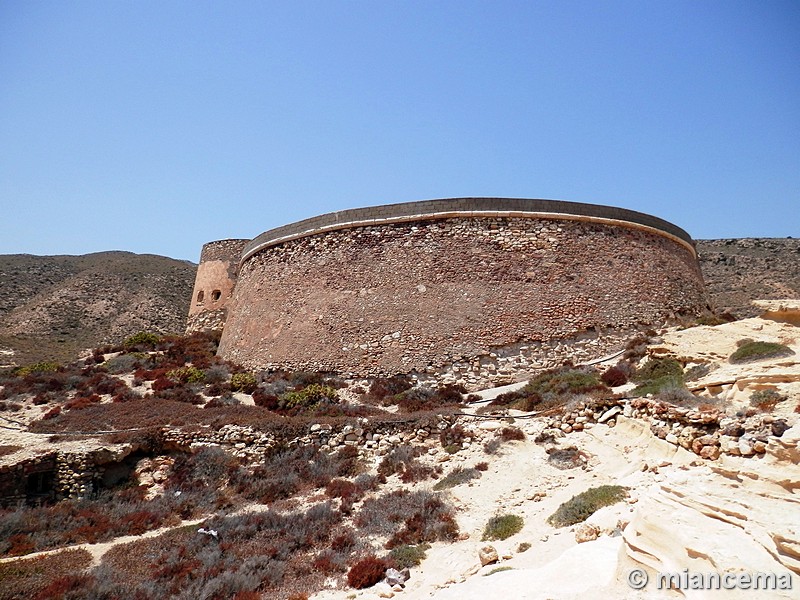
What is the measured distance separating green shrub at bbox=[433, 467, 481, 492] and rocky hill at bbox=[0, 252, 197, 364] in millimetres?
25463

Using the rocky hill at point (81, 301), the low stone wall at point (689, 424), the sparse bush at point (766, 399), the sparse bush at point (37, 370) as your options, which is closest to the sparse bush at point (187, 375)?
the sparse bush at point (37, 370)

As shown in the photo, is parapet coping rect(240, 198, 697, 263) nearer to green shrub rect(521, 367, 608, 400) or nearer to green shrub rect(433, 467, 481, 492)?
green shrub rect(521, 367, 608, 400)

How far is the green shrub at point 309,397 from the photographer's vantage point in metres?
15.2

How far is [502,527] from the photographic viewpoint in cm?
703

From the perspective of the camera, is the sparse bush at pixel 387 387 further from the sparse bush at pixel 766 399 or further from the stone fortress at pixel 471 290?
the sparse bush at pixel 766 399

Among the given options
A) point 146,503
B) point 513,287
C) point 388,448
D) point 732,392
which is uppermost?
point 513,287

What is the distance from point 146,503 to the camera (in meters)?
10.2

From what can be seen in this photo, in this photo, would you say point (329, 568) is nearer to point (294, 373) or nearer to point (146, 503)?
point (146, 503)

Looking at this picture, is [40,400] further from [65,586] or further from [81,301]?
[81,301]

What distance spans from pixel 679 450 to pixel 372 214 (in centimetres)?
1300

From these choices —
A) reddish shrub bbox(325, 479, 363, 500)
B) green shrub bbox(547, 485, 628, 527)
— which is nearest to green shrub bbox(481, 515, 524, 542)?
green shrub bbox(547, 485, 628, 527)

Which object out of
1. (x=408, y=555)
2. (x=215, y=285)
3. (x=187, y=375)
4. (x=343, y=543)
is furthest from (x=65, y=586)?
(x=215, y=285)

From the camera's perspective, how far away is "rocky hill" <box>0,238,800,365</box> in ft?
106

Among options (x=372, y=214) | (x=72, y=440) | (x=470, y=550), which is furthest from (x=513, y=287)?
(x=72, y=440)
